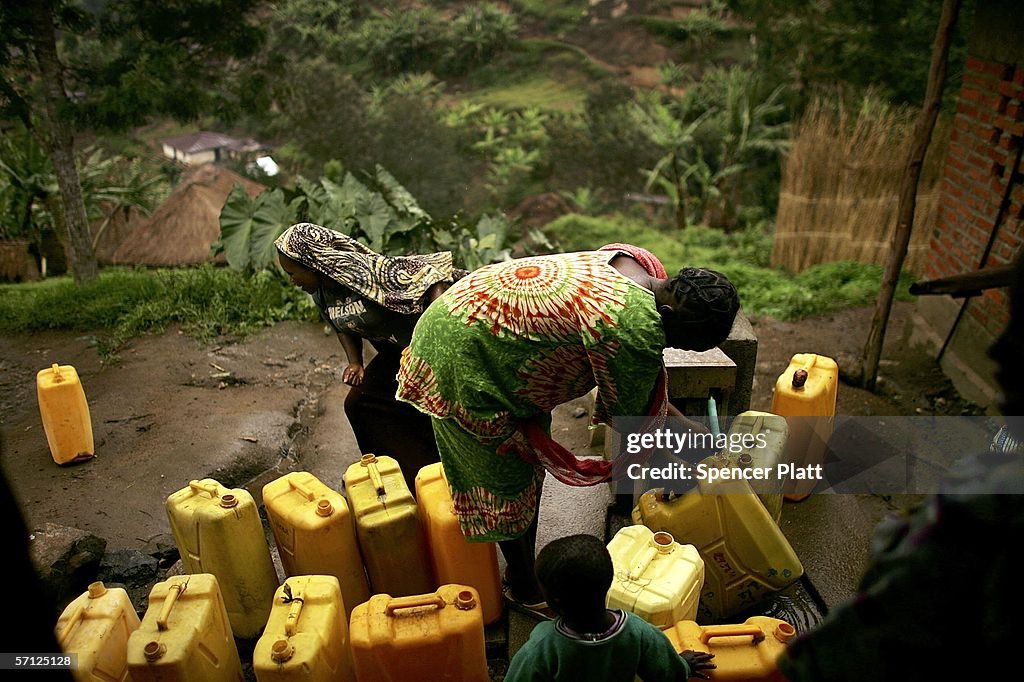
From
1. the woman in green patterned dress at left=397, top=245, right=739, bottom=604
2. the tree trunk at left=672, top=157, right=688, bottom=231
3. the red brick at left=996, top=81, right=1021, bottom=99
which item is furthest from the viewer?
the tree trunk at left=672, top=157, right=688, bottom=231

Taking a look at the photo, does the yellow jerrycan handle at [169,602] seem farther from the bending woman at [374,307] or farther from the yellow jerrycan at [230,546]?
the bending woman at [374,307]

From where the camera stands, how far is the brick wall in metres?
4.89

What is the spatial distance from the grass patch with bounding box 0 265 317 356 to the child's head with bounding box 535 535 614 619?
5.07 metres

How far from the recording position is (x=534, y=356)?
242 centimetres

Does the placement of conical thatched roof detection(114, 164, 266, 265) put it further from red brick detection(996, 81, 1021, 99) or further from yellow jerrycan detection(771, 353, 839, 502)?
red brick detection(996, 81, 1021, 99)

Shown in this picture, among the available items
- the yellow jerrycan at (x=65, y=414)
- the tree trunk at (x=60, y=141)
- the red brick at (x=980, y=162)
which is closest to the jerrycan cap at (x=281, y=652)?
the yellow jerrycan at (x=65, y=414)

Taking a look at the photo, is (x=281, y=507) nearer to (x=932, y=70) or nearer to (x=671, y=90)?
(x=932, y=70)

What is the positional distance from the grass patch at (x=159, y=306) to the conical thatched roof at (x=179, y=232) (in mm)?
2227

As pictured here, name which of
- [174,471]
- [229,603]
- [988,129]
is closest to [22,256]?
[174,471]

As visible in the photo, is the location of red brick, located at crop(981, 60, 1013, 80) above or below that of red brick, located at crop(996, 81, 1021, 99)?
above

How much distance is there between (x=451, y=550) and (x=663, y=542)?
836 mm

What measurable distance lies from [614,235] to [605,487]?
8.41 m

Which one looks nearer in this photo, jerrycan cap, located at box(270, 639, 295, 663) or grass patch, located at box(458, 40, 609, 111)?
jerrycan cap, located at box(270, 639, 295, 663)

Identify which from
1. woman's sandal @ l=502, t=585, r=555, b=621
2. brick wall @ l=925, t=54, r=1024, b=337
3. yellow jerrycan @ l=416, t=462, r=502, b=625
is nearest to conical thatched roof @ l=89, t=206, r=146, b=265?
yellow jerrycan @ l=416, t=462, r=502, b=625
